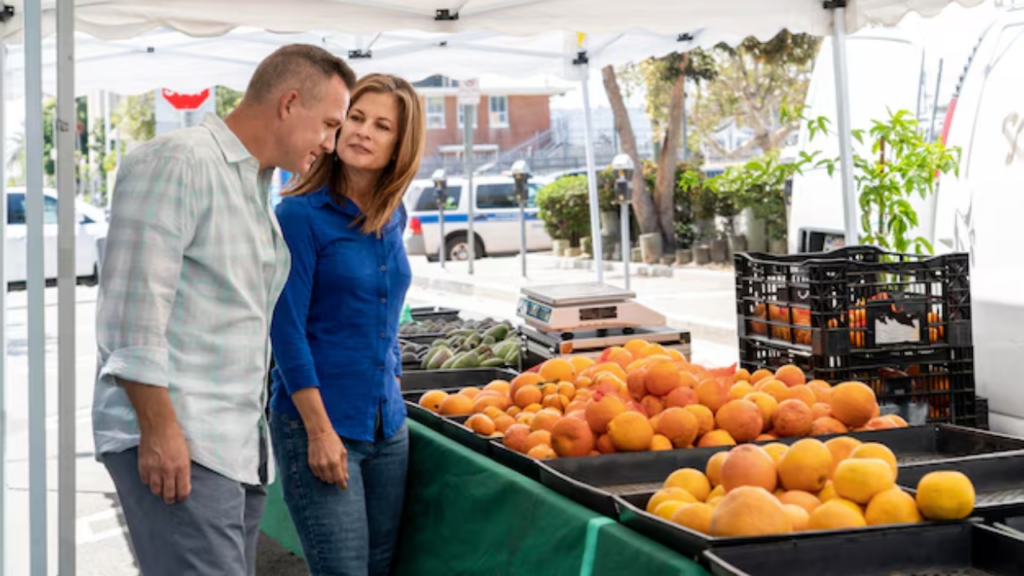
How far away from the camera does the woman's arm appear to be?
3.05 metres

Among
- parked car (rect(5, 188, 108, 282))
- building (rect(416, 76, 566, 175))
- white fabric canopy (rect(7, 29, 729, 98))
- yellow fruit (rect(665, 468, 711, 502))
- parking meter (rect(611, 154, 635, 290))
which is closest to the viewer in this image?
yellow fruit (rect(665, 468, 711, 502))

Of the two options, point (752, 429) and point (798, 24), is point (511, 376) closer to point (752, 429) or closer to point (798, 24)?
point (752, 429)

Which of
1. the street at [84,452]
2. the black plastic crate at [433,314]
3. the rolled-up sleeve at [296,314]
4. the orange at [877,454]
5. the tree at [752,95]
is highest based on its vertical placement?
the tree at [752,95]

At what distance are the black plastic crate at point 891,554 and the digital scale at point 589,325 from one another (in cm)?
272

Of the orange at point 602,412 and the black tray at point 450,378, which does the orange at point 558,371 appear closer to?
the black tray at point 450,378

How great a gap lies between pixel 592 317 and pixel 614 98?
18.7m

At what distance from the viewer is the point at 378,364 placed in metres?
3.22

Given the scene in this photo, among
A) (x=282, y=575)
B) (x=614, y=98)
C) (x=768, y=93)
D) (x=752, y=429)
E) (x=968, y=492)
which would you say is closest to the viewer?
(x=968, y=492)

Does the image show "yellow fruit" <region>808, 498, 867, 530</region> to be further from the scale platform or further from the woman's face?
the scale platform

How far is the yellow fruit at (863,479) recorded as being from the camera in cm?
242

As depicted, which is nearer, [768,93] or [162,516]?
[162,516]

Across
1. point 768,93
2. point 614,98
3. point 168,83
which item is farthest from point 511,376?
point 768,93

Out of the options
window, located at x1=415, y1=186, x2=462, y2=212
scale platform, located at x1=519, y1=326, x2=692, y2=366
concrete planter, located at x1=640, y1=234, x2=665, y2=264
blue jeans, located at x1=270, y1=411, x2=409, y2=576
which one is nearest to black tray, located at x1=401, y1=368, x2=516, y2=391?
scale platform, located at x1=519, y1=326, x2=692, y2=366

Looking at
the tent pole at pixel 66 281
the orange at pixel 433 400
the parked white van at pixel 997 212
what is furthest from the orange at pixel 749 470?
the parked white van at pixel 997 212
